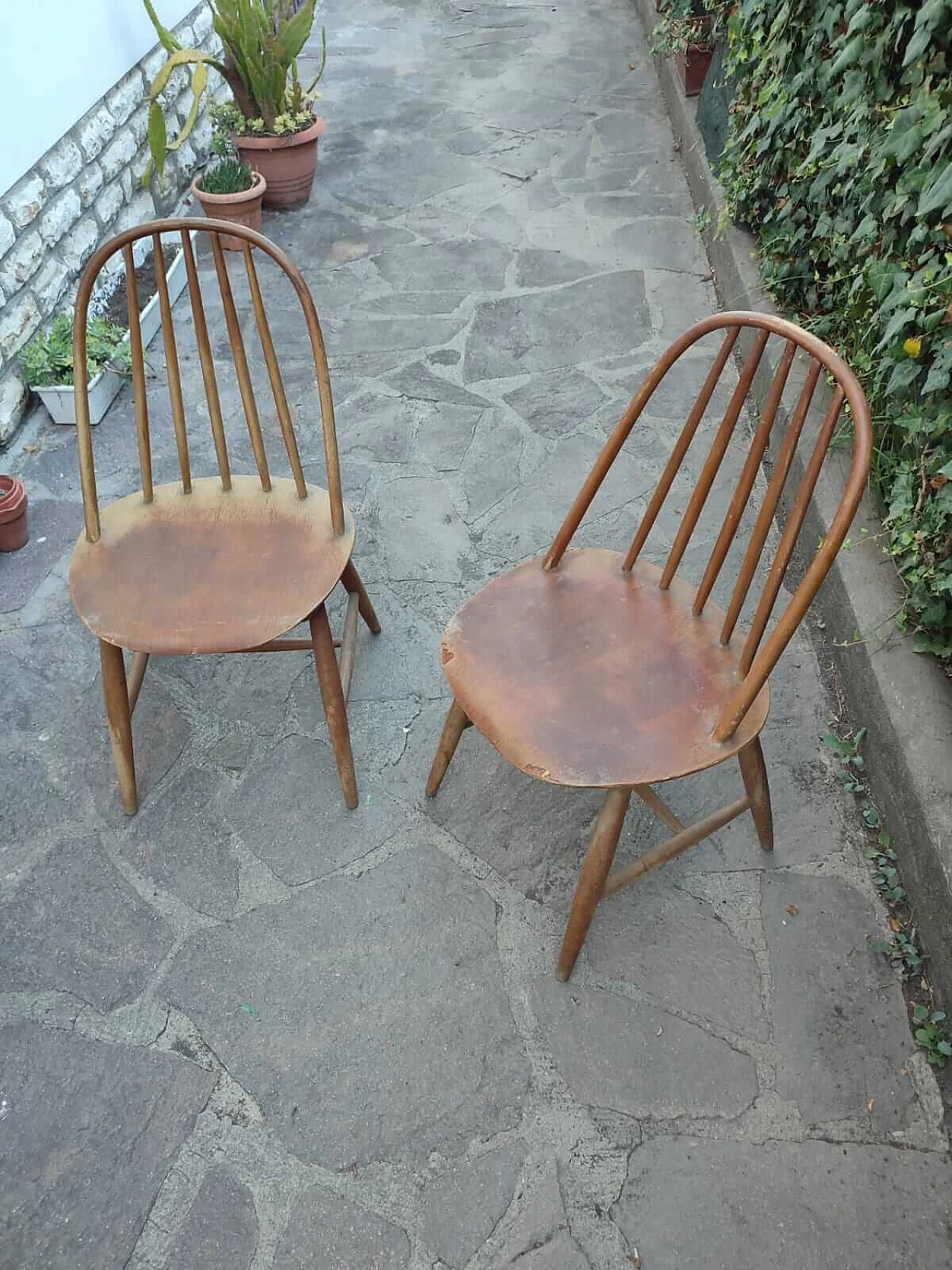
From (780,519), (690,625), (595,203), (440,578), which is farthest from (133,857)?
(595,203)

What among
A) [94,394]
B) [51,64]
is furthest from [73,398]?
[51,64]

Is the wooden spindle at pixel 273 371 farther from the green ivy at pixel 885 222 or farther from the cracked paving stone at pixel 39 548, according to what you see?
the green ivy at pixel 885 222

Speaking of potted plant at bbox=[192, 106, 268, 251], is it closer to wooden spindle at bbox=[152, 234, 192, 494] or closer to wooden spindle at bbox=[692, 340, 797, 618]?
wooden spindle at bbox=[152, 234, 192, 494]

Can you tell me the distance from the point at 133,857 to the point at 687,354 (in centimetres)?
239

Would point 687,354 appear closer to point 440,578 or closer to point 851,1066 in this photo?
point 440,578

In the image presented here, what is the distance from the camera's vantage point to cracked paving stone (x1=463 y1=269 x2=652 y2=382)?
3143 mm

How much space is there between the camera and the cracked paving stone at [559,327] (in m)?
3.14

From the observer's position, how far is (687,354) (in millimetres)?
3139

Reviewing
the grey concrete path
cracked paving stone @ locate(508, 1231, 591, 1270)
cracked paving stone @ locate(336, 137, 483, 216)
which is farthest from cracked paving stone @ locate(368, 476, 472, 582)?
cracked paving stone @ locate(336, 137, 483, 216)

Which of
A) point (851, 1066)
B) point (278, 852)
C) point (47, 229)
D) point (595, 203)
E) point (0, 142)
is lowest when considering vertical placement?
point (851, 1066)

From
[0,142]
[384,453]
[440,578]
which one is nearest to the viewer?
[440,578]

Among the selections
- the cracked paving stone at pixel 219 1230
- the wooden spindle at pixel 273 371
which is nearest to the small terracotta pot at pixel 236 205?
the wooden spindle at pixel 273 371

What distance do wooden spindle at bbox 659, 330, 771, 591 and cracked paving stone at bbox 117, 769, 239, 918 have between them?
3.34 ft

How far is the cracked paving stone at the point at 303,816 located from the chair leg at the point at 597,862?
478 mm
